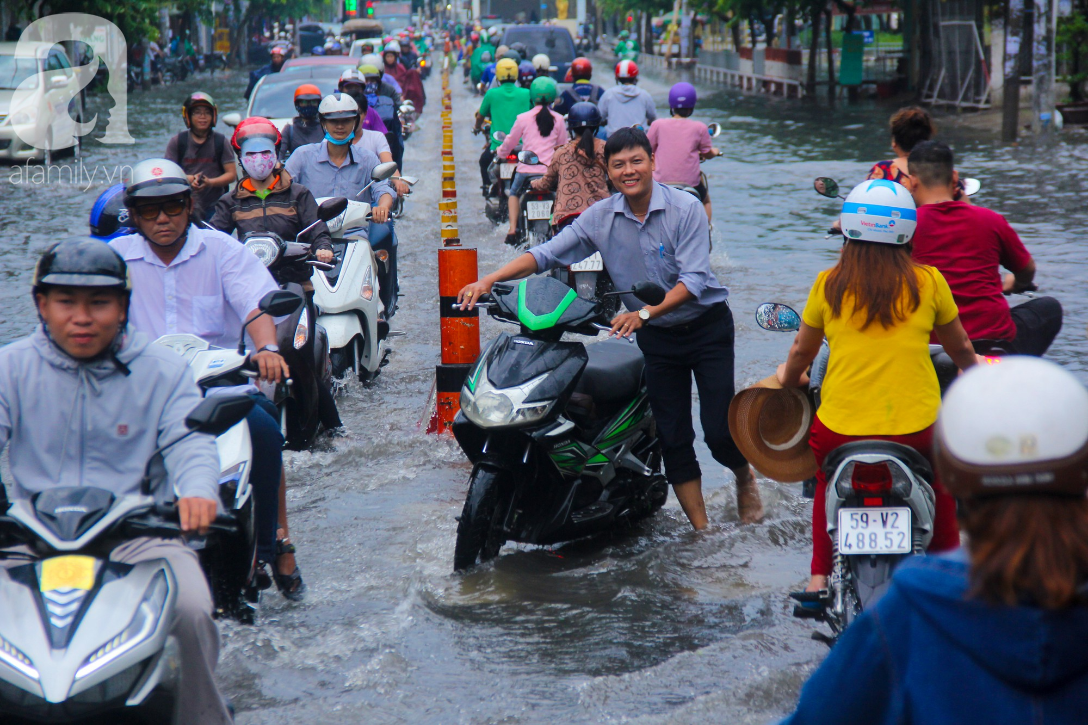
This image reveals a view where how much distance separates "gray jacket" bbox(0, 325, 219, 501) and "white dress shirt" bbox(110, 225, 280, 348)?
4.46 feet

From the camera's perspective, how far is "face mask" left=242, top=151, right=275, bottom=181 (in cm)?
704

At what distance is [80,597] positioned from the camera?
2.67 meters

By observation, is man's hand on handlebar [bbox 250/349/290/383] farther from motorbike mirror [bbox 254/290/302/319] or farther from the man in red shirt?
the man in red shirt

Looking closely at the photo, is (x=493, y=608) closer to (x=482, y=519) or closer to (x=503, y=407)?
(x=482, y=519)

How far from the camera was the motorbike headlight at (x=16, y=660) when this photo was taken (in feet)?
8.36

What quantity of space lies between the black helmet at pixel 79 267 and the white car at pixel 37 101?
17392 mm

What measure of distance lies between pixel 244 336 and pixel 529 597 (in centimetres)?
147

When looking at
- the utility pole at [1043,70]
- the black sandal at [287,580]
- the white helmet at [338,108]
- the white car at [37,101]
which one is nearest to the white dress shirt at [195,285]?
the black sandal at [287,580]

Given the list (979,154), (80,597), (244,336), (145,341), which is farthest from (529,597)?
(979,154)

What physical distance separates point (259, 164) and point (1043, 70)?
1697 cm

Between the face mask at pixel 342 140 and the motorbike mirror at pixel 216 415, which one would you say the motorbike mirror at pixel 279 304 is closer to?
the motorbike mirror at pixel 216 415

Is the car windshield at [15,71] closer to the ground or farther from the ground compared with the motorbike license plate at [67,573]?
farther from the ground

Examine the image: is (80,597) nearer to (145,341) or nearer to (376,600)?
(145,341)

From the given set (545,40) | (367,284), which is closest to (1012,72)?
(545,40)
